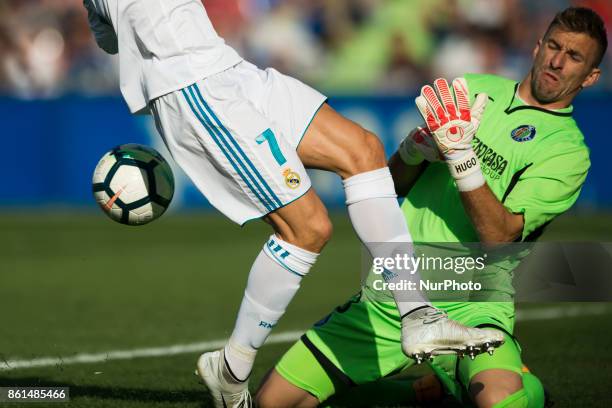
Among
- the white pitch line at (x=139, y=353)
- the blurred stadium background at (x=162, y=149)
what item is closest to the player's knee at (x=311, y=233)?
the white pitch line at (x=139, y=353)

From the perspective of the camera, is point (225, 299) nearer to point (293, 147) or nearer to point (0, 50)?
point (293, 147)

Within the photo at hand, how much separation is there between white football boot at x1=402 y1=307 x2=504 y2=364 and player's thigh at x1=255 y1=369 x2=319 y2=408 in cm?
109

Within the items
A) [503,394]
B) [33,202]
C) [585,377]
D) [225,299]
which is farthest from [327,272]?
[33,202]

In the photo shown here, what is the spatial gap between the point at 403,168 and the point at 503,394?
1.33 meters

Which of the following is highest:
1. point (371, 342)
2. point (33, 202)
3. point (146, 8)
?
point (146, 8)

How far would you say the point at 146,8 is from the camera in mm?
4332

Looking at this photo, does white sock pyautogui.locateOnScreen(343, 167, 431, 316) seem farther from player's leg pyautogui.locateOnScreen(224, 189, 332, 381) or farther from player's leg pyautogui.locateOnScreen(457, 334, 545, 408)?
player's leg pyautogui.locateOnScreen(457, 334, 545, 408)

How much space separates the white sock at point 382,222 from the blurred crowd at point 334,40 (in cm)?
1126

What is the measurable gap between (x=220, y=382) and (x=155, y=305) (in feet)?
11.9

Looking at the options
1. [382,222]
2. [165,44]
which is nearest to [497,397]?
[382,222]

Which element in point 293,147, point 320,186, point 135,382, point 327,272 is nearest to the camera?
point 293,147

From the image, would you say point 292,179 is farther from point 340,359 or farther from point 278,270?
point 340,359

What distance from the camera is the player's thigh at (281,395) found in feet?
16.5

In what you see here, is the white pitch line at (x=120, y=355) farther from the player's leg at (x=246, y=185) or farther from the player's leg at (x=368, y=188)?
the player's leg at (x=368, y=188)
